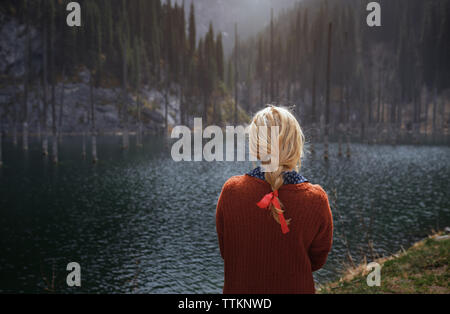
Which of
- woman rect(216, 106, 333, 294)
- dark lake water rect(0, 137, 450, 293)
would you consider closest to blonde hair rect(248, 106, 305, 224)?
woman rect(216, 106, 333, 294)

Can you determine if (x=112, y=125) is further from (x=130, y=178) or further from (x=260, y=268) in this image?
(x=260, y=268)

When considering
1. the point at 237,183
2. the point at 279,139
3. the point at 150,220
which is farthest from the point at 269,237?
the point at 150,220

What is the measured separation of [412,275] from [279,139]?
7469 mm

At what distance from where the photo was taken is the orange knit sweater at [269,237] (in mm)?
2289

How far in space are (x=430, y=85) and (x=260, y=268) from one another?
325ft

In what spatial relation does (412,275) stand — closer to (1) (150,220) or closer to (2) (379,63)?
(1) (150,220)

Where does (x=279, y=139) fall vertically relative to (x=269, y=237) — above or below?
above

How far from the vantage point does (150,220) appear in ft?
52.9

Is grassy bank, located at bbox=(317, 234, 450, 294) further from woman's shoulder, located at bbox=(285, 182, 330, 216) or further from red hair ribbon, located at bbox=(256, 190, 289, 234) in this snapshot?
red hair ribbon, located at bbox=(256, 190, 289, 234)

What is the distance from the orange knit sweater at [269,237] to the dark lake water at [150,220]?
5.27 m

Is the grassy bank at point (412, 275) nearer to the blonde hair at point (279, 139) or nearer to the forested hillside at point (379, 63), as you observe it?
the blonde hair at point (279, 139)

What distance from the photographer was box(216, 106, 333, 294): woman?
7.29 ft
